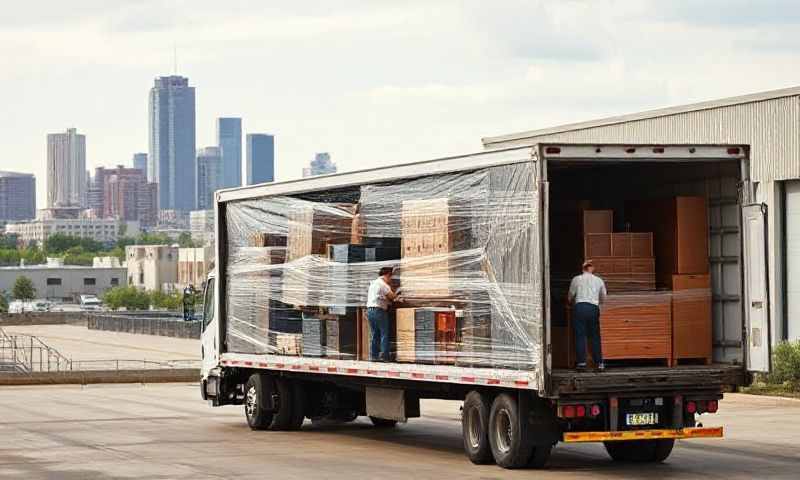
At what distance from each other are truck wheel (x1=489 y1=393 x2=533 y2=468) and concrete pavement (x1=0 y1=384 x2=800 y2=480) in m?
0.19

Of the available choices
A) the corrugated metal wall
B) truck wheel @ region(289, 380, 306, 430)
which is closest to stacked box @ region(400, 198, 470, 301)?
truck wheel @ region(289, 380, 306, 430)

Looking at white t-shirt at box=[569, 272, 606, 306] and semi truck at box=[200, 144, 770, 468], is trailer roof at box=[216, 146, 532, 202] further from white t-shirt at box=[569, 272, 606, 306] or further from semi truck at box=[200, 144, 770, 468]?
white t-shirt at box=[569, 272, 606, 306]

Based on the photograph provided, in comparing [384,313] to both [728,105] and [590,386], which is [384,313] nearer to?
[590,386]

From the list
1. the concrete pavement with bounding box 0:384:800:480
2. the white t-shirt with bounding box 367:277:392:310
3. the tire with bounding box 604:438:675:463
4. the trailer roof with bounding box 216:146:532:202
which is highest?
the trailer roof with bounding box 216:146:532:202

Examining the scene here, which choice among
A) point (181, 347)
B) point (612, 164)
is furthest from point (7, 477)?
point (181, 347)

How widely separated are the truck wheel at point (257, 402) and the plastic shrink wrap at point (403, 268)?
565mm

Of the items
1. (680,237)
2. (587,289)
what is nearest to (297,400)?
(587,289)

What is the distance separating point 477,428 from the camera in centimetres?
1959

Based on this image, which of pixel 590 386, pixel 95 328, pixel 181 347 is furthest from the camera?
pixel 95 328

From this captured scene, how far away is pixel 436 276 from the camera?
20125 mm

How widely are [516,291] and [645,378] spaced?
179 centimetres

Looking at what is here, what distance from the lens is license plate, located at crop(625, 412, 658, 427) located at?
1855 centimetres

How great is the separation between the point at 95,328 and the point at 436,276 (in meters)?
91.3

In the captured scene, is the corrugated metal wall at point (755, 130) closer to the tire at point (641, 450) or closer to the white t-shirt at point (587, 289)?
the tire at point (641, 450)
